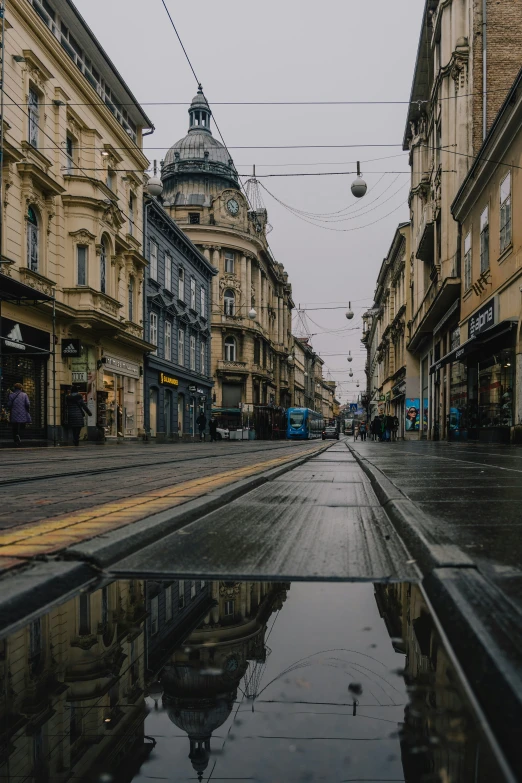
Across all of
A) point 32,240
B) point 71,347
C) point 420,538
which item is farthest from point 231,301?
point 420,538

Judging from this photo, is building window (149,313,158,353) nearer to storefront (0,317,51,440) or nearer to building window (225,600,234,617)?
storefront (0,317,51,440)

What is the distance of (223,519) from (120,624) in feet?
6.68

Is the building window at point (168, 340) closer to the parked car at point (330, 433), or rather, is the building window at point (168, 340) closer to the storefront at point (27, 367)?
the storefront at point (27, 367)

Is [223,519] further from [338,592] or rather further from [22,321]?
[22,321]

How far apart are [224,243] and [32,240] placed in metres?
38.2

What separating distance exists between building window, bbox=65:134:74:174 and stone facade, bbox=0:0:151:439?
5 centimetres

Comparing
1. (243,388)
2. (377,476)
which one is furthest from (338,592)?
(243,388)

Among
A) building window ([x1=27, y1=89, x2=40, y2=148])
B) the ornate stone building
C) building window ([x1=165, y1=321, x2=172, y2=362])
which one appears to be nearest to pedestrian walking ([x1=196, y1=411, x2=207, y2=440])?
building window ([x1=165, y1=321, x2=172, y2=362])

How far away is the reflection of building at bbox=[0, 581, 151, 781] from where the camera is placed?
1.33 meters

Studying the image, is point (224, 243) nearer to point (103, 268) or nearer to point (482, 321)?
point (103, 268)

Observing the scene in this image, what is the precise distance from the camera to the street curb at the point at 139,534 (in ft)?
9.18

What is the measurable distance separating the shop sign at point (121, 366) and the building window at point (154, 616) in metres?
24.7

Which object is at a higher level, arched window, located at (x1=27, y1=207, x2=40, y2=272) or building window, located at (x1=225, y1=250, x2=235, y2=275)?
building window, located at (x1=225, y1=250, x2=235, y2=275)

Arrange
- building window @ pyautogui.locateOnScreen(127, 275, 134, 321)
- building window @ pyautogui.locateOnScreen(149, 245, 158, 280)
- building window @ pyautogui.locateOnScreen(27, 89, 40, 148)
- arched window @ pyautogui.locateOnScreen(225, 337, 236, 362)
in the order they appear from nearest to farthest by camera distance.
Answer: building window @ pyautogui.locateOnScreen(27, 89, 40, 148) < building window @ pyautogui.locateOnScreen(127, 275, 134, 321) < building window @ pyautogui.locateOnScreen(149, 245, 158, 280) < arched window @ pyautogui.locateOnScreen(225, 337, 236, 362)
